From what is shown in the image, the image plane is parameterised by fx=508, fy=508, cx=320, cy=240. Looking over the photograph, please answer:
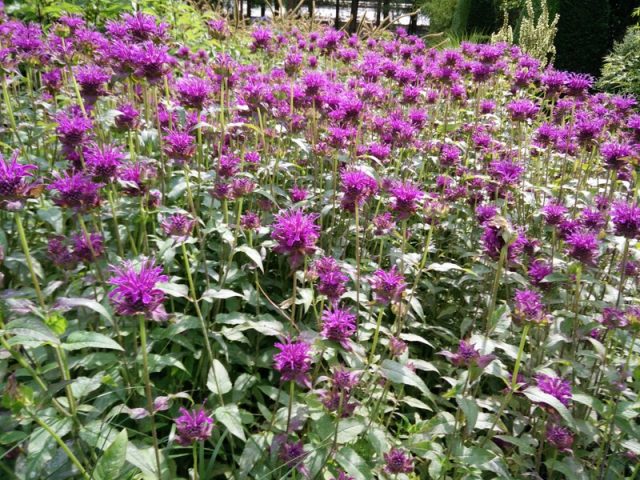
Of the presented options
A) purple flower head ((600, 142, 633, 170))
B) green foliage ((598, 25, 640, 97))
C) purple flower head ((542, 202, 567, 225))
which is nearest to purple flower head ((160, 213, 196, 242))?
purple flower head ((542, 202, 567, 225))

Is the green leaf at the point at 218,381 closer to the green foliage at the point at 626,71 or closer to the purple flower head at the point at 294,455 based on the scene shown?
the purple flower head at the point at 294,455

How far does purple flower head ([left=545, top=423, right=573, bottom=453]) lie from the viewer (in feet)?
6.52

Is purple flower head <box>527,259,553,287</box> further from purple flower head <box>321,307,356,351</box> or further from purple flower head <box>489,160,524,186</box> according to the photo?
purple flower head <box>321,307,356,351</box>

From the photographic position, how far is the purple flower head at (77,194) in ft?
6.04

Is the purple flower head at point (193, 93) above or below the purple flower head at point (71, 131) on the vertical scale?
above

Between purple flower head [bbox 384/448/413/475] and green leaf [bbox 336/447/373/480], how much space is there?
0.32 ft

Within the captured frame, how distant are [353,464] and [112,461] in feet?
2.53

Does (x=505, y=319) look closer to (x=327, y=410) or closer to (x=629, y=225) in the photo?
(x=629, y=225)

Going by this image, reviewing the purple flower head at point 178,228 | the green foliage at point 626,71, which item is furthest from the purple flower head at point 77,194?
the green foliage at point 626,71

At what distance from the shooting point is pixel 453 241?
135 inches

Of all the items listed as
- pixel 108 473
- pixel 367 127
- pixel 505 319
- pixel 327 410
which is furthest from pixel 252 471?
pixel 367 127

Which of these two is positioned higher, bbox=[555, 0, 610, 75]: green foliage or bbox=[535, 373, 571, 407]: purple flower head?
bbox=[555, 0, 610, 75]: green foliage

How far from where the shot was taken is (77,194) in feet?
6.09

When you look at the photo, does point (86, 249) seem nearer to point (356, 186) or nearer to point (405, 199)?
point (356, 186)
